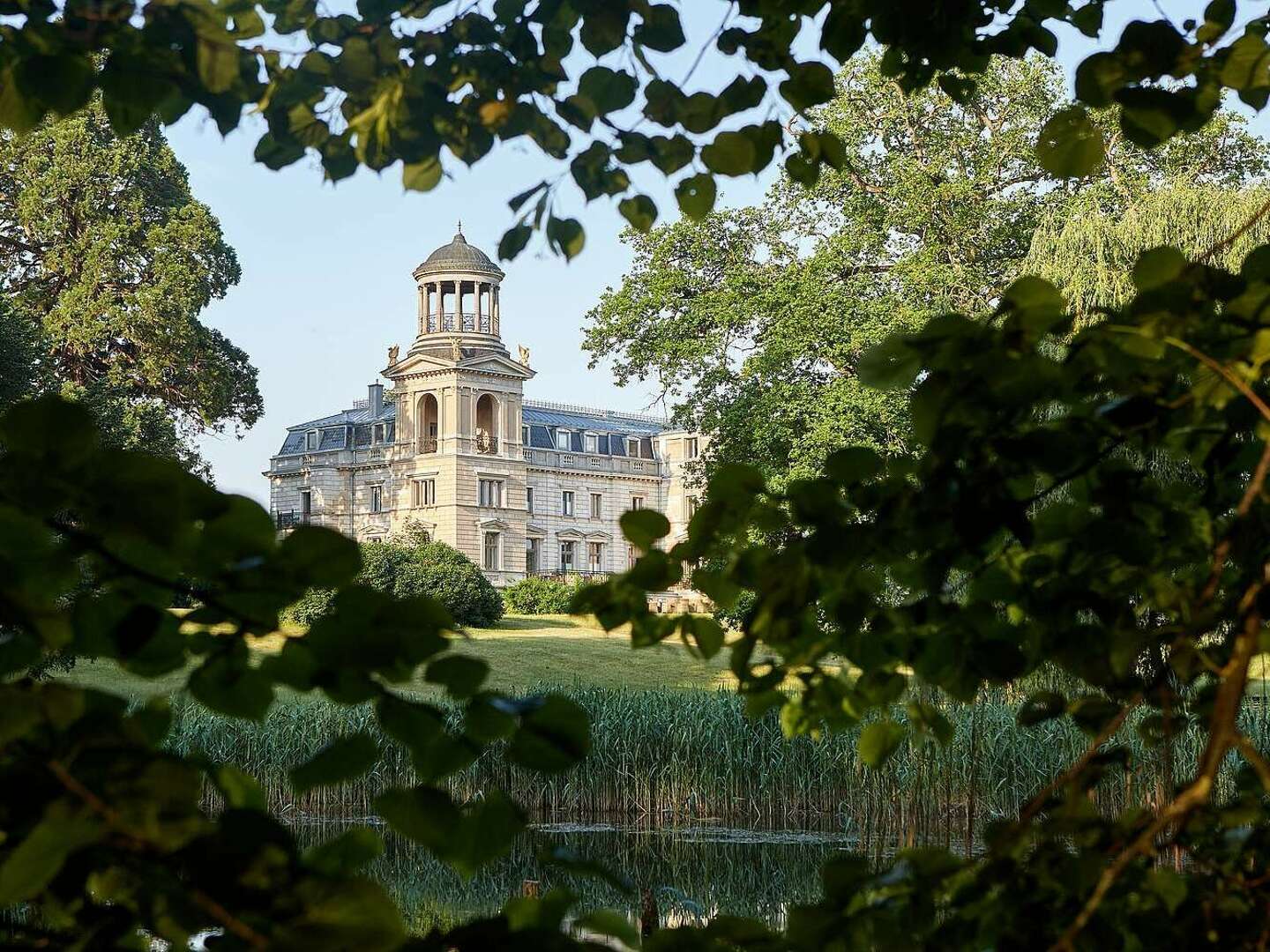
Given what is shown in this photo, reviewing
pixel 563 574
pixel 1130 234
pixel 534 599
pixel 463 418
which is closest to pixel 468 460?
pixel 463 418

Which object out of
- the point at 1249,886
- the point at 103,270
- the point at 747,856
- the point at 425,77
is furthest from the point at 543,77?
the point at 103,270

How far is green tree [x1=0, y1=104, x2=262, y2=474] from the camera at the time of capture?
22891 mm

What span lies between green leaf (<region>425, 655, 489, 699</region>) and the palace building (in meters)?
41.0

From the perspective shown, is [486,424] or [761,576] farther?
[486,424]

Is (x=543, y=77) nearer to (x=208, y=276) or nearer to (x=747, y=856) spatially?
(x=747, y=856)

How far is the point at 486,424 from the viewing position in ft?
154

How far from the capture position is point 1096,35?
5.97 ft

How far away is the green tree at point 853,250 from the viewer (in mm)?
19797

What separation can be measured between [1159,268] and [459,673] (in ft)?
2.12

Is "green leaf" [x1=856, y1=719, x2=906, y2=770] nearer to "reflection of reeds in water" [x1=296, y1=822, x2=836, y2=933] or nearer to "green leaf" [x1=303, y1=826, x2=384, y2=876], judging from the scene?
"green leaf" [x1=303, y1=826, x2=384, y2=876]

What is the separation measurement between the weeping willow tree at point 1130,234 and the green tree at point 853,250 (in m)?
3.59

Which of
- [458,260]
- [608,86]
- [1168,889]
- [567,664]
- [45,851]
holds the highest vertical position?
[458,260]

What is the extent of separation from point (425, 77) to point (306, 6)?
0.83 feet

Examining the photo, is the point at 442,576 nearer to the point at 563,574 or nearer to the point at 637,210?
the point at 563,574
